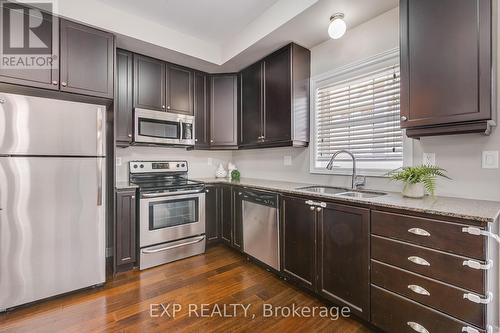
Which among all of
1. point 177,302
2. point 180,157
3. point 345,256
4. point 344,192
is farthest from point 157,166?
point 345,256

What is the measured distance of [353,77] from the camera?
2.34 metres

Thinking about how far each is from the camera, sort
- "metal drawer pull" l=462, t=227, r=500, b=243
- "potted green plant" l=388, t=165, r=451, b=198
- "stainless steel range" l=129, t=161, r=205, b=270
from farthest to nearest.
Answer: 1. "stainless steel range" l=129, t=161, r=205, b=270
2. "potted green plant" l=388, t=165, r=451, b=198
3. "metal drawer pull" l=462, t=227, r=500, b=243

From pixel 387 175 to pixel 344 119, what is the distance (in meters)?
0.73

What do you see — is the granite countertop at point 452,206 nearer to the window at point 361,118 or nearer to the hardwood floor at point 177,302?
the window at point 361,118

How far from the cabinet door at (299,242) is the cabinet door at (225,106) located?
1.56 metres

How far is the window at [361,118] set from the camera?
2.07m

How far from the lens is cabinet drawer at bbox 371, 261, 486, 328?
119 cm

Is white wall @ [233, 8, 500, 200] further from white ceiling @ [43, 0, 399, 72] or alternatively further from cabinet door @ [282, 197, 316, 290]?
cabinet door @ [282, 197, 316, 290]

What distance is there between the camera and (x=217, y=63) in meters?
3.11

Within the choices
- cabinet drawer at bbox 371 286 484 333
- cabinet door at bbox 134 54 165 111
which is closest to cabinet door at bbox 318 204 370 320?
cabinet drawer at bbox 371 286 484 333

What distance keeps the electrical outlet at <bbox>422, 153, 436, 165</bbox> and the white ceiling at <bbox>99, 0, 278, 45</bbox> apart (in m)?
1.93

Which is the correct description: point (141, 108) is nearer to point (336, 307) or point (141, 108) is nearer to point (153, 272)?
point (153, 272)

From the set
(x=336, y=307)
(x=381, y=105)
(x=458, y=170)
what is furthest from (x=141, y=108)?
(x=458, y=170)

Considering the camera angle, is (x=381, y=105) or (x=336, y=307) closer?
(x=336, y=307)
